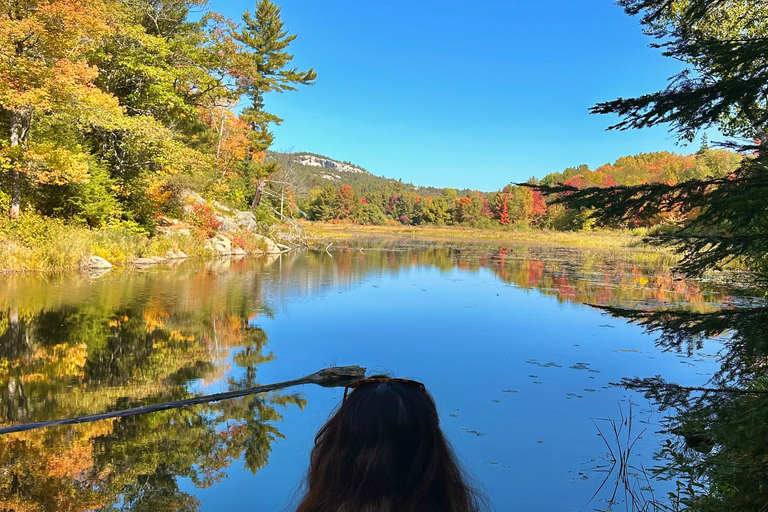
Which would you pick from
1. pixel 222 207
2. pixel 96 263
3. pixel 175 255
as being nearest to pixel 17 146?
pixel 96 263

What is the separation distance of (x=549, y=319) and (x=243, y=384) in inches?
261

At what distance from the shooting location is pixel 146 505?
10.8 feet

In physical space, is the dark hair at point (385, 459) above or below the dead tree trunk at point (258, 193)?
below

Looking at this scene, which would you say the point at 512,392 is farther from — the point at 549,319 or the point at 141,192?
the point at 141,192

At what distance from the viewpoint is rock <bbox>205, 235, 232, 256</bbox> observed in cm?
2200

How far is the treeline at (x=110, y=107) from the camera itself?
515 inches

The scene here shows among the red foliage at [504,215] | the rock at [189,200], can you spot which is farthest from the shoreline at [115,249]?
the red foliage at [504,215]

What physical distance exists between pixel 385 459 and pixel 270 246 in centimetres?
2624

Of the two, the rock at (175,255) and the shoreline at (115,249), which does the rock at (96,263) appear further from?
the rock at (175,255)

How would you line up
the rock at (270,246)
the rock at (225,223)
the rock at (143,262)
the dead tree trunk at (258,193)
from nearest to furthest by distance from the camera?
1. the rock at (143,262)
2. the rock at (225,223)
3. the rock at (270,246)
4. the dead tree trunk at (258,193)

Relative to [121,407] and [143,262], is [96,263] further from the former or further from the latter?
[121,407]

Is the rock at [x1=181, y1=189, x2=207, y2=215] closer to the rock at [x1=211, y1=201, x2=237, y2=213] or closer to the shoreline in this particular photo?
the shoreline

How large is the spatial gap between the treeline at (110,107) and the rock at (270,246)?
2917 mm

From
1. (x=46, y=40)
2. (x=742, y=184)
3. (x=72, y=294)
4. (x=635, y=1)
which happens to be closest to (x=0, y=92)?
(x=46, y=40)
